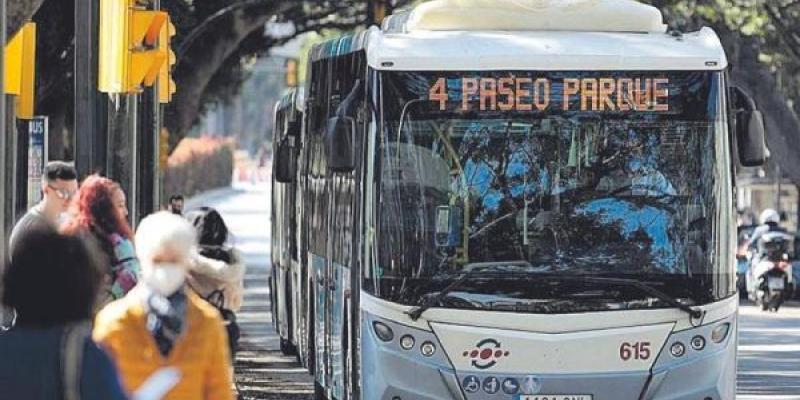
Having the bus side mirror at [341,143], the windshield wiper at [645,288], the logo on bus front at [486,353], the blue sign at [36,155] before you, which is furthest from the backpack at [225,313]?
the blue sign at [36,155]

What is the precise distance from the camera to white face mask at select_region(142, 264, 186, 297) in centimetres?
734

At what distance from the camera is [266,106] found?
147 metres

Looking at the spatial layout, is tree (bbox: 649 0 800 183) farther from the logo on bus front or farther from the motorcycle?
the logo on bus front

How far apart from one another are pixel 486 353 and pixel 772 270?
1917 cm

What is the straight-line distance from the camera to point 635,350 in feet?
42.2

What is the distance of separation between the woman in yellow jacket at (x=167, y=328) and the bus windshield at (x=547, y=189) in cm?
551

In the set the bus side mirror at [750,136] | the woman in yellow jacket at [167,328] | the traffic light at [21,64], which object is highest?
the traffic light at [21,64]

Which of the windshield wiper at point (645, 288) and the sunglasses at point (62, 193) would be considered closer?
the sunglasses at point (62, 193)

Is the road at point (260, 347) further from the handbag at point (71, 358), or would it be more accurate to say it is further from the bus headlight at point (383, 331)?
the handbag at point (71, 358)

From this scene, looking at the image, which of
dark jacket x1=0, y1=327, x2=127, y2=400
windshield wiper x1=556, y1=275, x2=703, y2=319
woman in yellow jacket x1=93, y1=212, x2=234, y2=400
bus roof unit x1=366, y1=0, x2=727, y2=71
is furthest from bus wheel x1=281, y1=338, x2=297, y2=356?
dark jacket x1=0, y1=327, x2=127, y2=400

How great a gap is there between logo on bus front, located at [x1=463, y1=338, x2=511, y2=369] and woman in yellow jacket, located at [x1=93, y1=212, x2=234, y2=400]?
545cm

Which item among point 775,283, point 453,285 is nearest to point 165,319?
point 453,285

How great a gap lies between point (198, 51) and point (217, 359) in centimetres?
2585

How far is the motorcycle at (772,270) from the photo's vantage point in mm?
31281
